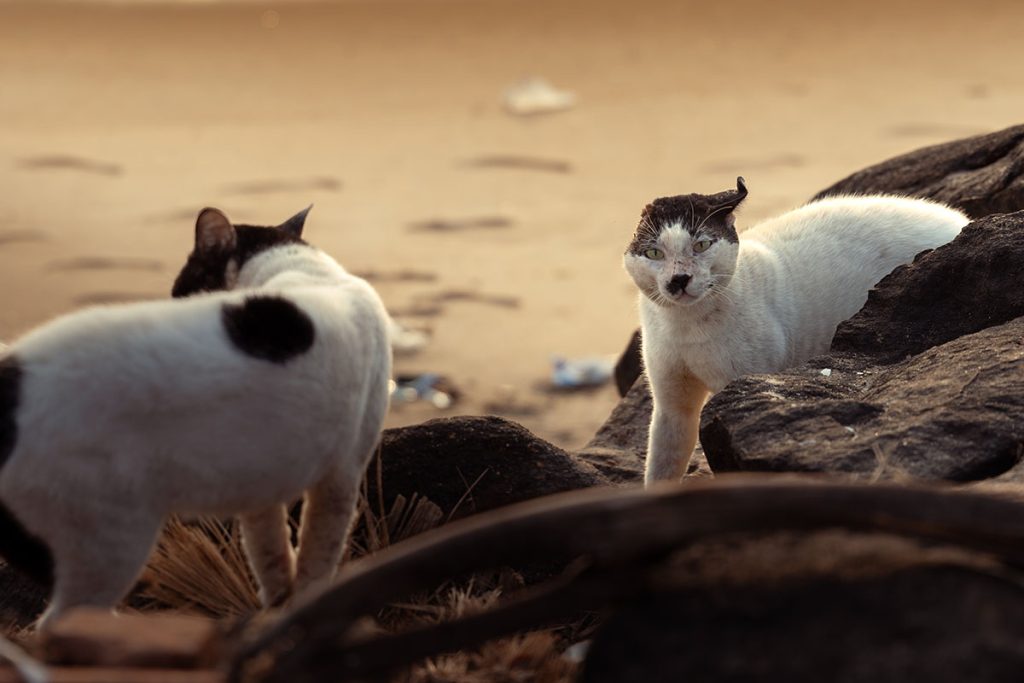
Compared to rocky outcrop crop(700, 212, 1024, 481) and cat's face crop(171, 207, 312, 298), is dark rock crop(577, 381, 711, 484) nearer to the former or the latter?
rocky outcrop crop(700, 212, 1024, 481)

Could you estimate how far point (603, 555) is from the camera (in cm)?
222

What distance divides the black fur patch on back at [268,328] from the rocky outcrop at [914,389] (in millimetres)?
1260

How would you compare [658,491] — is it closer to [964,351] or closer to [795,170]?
[964,351]

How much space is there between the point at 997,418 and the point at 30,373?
237 centimetres

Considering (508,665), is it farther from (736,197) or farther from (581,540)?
(736,197)

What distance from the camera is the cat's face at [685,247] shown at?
455 centimetres

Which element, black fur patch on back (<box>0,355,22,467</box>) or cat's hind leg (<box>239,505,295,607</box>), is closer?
black fur patch on back (<box>0,355,22,467</box>)

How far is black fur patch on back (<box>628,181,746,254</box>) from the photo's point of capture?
15.1ft

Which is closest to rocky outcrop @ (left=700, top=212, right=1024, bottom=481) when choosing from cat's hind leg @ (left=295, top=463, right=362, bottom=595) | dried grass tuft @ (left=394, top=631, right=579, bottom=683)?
dried grass tuft @ (left=394, top=631, right=579, bottom=683)

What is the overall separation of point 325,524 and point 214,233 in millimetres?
867

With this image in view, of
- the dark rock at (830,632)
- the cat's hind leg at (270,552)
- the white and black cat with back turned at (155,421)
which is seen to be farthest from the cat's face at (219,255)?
the dark rock at (830,632)

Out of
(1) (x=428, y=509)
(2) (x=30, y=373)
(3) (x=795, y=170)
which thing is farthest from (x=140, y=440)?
(3) (x=795, y=170)

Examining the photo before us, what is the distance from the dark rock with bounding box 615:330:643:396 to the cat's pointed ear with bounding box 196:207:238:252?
300cm

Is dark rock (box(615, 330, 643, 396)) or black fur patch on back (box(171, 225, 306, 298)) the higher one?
black fur patch on back (box(171, 225, 306, 298))
